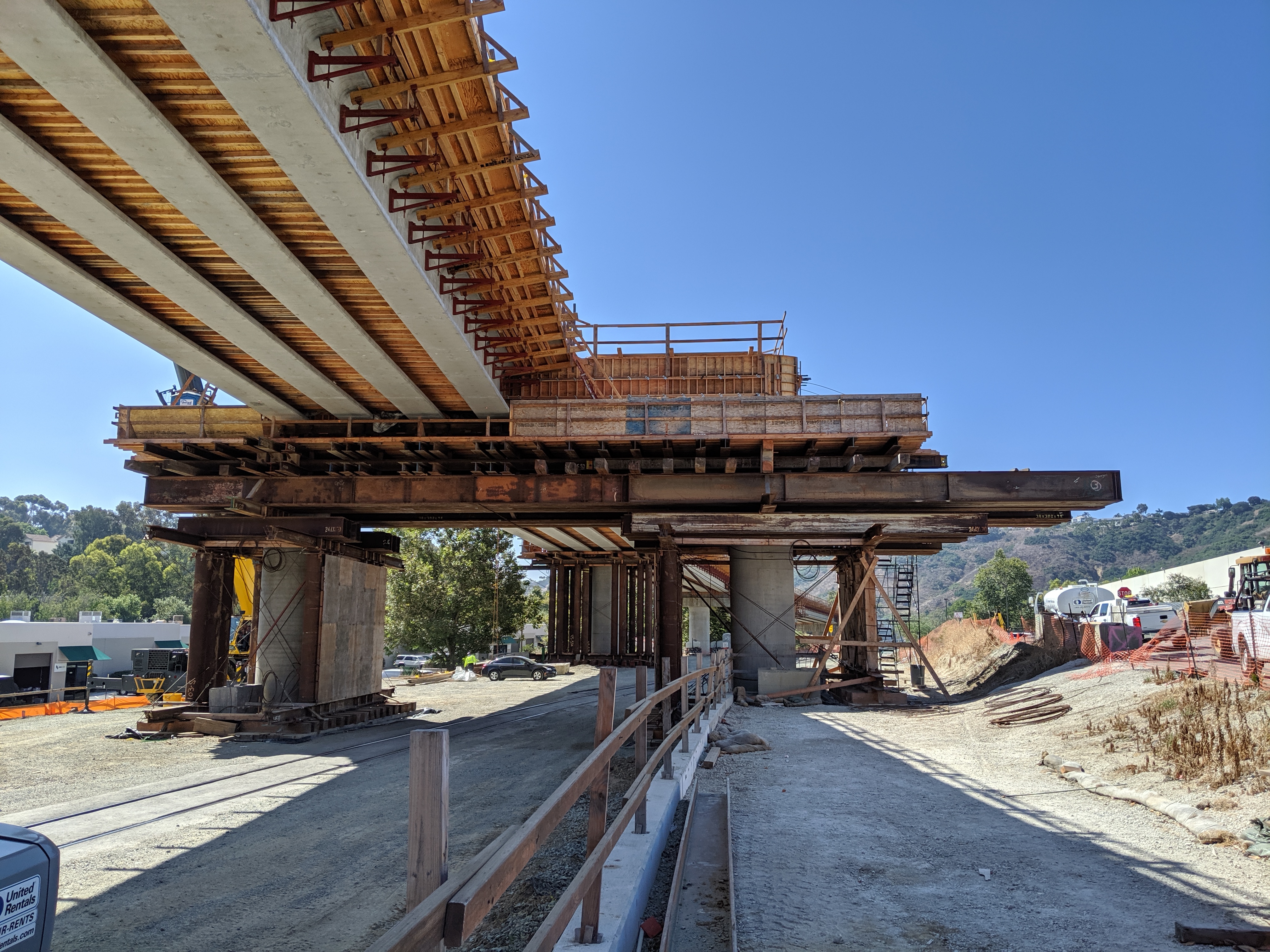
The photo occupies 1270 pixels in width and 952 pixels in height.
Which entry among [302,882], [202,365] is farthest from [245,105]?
[202,365]

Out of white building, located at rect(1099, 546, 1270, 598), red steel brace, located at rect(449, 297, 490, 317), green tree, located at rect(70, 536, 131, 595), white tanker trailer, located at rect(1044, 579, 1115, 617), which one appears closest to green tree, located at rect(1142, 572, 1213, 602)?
white building, located at rect(1099, 546, 1270, 598)

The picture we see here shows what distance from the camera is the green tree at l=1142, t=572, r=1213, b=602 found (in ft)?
210

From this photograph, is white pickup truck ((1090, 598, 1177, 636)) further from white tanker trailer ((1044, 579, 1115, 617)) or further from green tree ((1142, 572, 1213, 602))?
green tree ((1142, 572, 1213, 602))

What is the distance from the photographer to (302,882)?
6859mm

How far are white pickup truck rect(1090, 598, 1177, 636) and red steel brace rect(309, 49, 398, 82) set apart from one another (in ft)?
96.4

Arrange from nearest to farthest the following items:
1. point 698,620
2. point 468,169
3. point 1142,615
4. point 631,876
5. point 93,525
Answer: point 631,876
point 468,169
point 1142,615
point 698,620
point 93,525

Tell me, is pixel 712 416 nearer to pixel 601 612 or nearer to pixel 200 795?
pixel 200 795

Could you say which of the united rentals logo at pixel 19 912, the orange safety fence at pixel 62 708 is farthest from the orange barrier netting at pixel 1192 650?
the orange safety fence at pixel 62 708

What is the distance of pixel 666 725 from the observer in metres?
12.1

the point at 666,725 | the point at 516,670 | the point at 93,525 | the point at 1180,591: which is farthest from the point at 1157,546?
the point at 93,525

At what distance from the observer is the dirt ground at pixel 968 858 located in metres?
5.67

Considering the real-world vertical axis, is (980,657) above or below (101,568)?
below

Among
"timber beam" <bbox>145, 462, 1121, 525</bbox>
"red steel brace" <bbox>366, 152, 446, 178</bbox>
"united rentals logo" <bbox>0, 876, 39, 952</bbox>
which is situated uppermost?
"red steel brace" <bbox>366, 152, 446, 178</bbox>

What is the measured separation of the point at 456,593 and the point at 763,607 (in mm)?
27401
